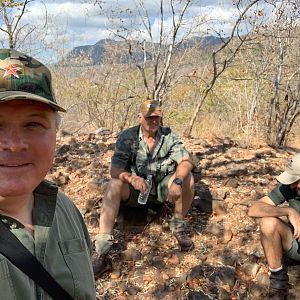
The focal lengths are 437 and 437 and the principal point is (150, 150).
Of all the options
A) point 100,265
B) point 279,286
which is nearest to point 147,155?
point 100,265

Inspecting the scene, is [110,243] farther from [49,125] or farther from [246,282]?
[49,125]

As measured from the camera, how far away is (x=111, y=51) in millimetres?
9383

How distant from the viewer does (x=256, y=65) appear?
334 inches

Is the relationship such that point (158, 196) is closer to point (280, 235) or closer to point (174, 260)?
point (174, 260)

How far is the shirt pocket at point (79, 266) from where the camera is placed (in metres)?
1.36

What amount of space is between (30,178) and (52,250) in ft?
0.75

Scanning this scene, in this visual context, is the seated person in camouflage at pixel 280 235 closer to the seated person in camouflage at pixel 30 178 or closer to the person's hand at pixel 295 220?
the person's hand at pixel 295 220

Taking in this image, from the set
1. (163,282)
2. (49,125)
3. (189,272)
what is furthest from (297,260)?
(49,125)

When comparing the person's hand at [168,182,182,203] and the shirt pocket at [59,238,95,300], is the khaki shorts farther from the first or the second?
the shirt pocket at [59,238,95,300]

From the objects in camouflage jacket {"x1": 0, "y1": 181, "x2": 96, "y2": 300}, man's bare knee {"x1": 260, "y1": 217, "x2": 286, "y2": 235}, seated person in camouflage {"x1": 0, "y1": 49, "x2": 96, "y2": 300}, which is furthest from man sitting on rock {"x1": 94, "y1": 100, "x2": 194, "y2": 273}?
seated person in camouflage {"x1": 0, "y1": 49, "x2": 96, "y2": 300}

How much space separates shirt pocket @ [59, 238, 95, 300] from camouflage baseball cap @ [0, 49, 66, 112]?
0.45 m

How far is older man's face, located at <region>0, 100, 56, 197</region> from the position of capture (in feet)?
3.96

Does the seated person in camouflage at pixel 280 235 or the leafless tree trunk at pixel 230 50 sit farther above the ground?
the leafless tree trunk at pixel 230 50

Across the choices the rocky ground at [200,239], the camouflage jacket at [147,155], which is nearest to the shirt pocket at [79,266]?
the rocky ground at [200,239]
